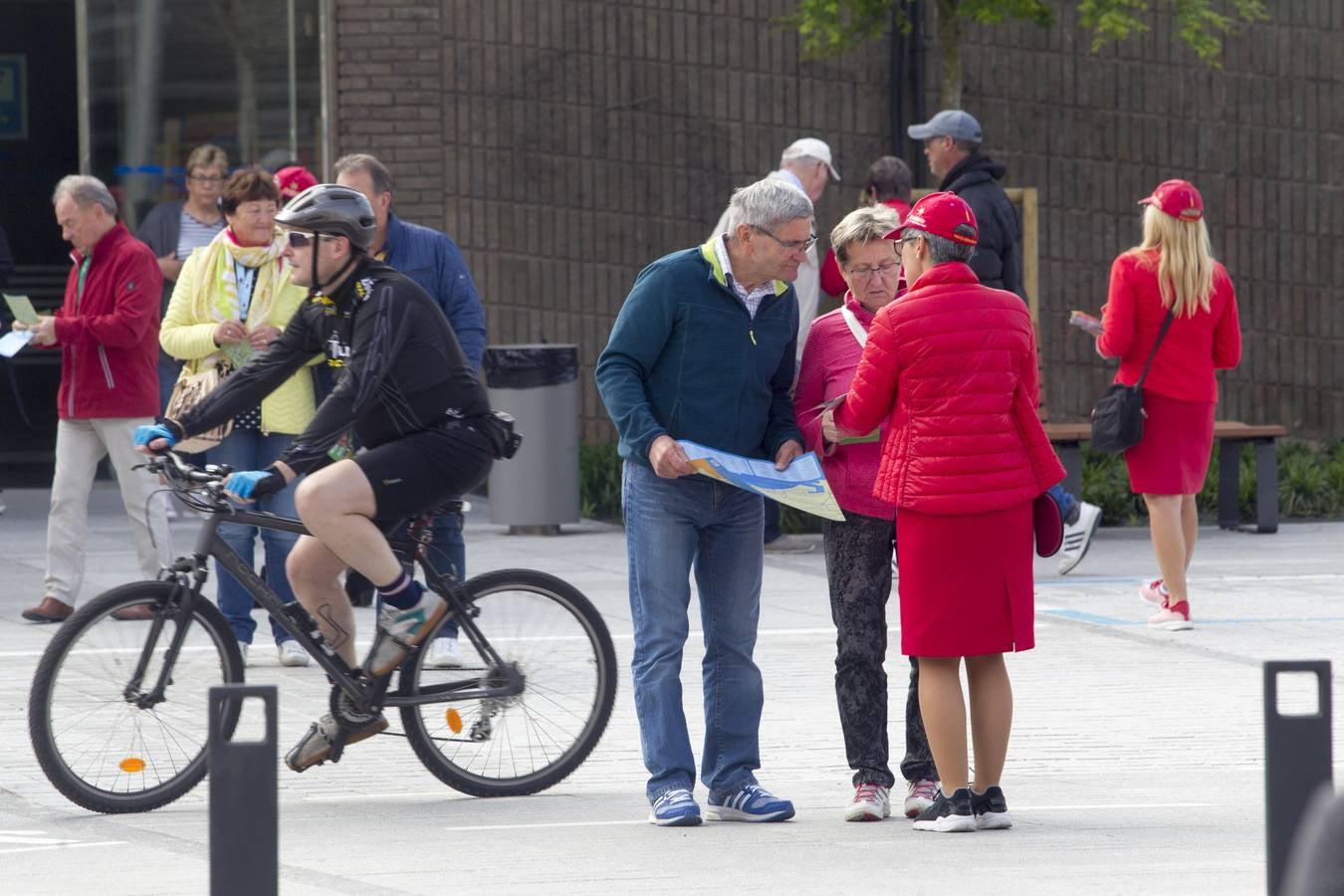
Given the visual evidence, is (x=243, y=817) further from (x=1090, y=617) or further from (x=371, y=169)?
(x=1090, y=617)

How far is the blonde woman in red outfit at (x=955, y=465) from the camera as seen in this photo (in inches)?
237

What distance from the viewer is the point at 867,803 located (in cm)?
635

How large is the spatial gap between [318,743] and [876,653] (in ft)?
5.34

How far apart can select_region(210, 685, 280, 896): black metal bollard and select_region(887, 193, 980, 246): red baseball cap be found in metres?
2.64

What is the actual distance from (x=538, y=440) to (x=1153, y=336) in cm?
422

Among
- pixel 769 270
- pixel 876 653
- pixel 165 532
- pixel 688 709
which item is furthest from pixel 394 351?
pixel 165 532

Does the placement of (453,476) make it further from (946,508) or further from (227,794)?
(227,794)

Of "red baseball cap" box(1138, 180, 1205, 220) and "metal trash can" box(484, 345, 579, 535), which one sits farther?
"metal trash can" box(484, 345, 579, 535)

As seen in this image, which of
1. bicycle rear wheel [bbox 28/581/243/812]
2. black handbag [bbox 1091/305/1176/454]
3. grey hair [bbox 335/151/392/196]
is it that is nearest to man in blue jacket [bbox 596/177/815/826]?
bicycle rear wheel [bbox 28/581/243/812]

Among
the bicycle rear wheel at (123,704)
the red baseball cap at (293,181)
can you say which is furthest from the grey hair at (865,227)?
the red baseball cap at (293,181)

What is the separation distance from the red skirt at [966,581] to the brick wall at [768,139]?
9.66 meters

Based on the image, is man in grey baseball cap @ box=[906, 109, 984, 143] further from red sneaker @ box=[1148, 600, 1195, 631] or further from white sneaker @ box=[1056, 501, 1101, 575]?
red sneaker @ box=[1148, 600, 1195, 631]

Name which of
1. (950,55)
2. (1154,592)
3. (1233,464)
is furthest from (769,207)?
(950,55)

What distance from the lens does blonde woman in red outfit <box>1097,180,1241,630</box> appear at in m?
9.84
